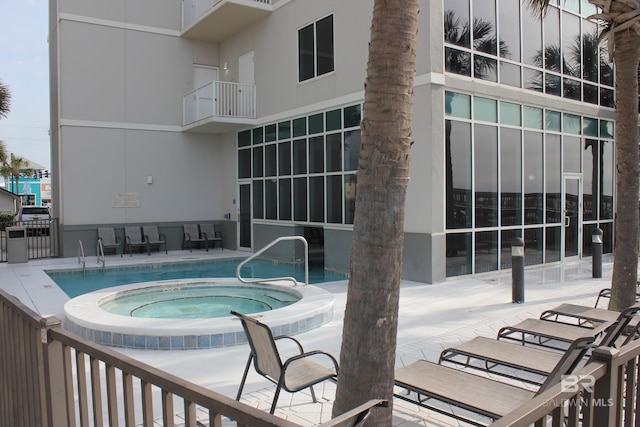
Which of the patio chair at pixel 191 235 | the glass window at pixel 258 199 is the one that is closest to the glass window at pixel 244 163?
the glass window at pixel 258 199

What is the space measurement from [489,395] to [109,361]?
2.56 m

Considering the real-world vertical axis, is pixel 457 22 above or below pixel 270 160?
above

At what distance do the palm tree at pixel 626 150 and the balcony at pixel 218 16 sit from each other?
10.9 meters

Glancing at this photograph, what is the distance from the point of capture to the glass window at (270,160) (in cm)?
1534

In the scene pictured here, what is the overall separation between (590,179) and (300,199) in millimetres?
8210

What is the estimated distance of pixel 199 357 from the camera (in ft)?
19.0

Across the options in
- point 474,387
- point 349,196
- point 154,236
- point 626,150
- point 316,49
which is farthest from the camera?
point 154,236

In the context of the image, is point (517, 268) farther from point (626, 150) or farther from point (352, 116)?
point (352, 116)

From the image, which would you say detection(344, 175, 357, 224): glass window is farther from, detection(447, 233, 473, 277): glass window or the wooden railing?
the wooden railing

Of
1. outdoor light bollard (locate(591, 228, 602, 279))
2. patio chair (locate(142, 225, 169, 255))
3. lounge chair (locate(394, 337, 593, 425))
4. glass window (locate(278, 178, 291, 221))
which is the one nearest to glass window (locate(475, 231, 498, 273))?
outdoor light bollard (locate(591, 228, 602, 279))

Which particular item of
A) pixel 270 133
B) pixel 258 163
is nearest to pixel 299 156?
pixel 270 133

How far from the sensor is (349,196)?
40.8ft

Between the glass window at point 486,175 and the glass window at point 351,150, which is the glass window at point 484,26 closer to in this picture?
the glass window at point 486,175

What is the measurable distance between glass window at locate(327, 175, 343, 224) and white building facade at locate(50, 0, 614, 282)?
5 centimetres
